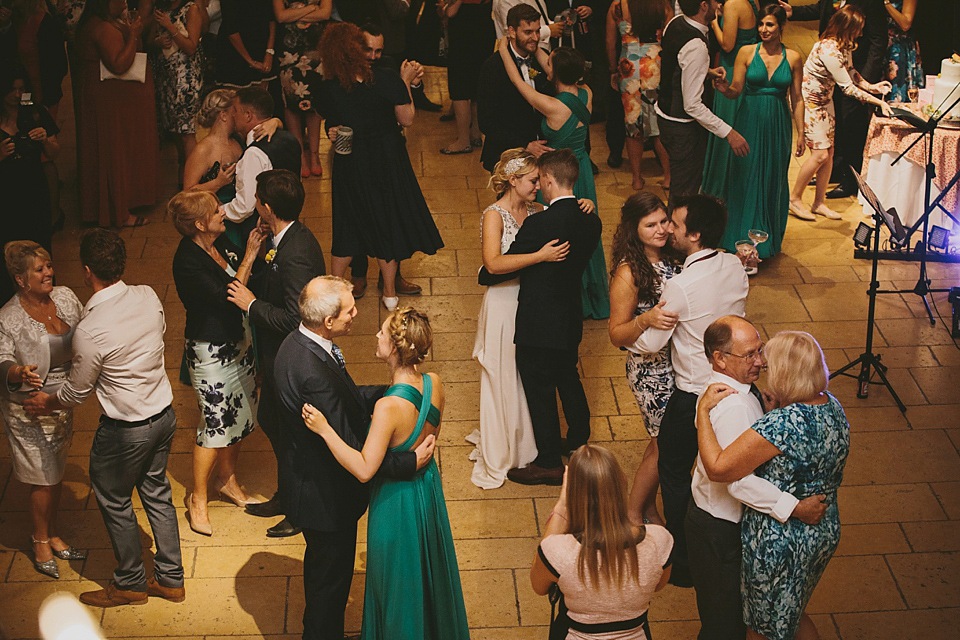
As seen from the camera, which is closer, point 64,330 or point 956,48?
point 64,330

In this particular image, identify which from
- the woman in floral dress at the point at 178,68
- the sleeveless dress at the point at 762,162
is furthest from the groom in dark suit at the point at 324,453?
the woman in floral dress at the point at 178,68

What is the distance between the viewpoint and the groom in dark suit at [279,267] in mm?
4359

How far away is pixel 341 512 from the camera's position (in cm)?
372

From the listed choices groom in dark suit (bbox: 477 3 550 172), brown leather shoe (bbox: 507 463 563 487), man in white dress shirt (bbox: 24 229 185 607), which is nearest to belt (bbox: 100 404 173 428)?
man in white dress shirt (bbox: 24 229 185 607)

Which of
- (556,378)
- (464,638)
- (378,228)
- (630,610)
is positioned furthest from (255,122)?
(630,610)

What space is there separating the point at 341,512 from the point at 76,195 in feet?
17.8

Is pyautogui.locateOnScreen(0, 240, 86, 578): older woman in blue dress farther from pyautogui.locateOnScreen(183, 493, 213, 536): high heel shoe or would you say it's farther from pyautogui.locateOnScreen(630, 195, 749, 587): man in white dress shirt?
pyautogui.locateOnScreen(630, 195, 749, 587): man in white dress shirt

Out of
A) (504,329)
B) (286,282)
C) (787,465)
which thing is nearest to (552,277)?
(504,329)

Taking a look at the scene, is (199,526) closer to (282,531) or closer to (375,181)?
(282,531)

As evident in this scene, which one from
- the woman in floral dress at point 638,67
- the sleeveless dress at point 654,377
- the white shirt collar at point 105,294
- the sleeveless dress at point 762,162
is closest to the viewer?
the white shirt collar at point 105,294

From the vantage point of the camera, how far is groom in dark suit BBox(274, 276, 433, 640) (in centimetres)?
355

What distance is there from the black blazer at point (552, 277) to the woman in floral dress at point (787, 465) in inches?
50.8

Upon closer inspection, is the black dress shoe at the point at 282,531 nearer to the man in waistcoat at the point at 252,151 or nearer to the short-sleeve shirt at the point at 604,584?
the man in waistcoat at the point at 252,151

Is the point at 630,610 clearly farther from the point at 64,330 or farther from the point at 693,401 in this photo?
the point at 64,330
